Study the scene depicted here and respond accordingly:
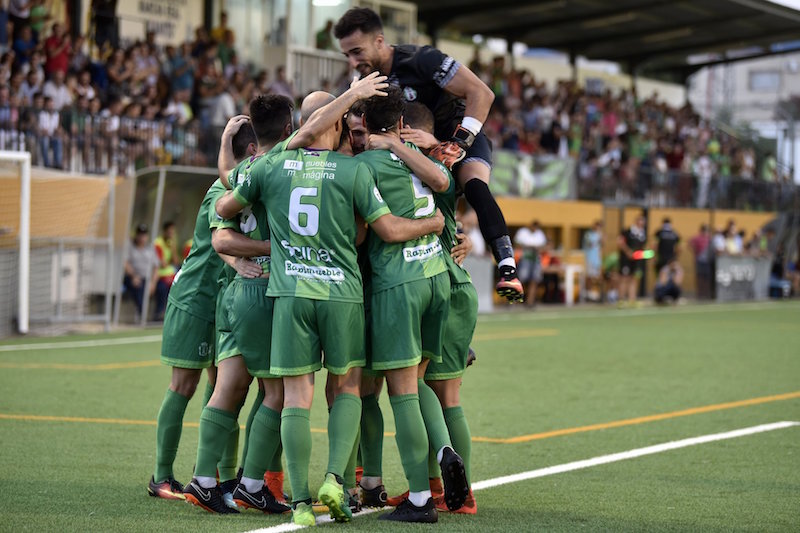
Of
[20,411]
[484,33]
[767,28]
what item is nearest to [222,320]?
[20,411]

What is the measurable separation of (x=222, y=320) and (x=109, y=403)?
4529mm

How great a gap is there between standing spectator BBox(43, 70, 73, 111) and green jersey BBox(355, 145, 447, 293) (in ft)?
45.8

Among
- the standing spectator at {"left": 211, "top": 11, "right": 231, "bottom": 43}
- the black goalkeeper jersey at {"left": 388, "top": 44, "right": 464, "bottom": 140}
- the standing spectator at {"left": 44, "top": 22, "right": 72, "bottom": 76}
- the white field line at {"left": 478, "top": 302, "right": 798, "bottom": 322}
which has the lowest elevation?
the white field line at {"left": 478, "top": 302, "right": 798, "bottom": 322}

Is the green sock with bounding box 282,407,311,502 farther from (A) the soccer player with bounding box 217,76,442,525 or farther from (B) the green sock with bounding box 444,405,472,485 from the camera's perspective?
(B) the green sock with bounding box 444,405,472,485

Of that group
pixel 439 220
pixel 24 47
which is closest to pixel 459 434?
pixel 439 220

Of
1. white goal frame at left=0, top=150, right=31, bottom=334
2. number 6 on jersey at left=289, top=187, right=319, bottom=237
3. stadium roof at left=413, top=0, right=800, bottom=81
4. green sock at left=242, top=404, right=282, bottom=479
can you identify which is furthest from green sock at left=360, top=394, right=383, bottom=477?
stadium roof at left=413, top=0, right=800, bottom=81

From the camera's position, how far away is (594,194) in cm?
2994

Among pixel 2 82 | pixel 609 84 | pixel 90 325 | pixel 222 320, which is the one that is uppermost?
pixel 609 84

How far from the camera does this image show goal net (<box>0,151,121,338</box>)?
16344mm

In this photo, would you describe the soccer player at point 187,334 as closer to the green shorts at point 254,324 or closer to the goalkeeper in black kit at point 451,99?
the green shorts at point 254,324

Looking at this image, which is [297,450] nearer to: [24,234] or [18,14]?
[24,234]

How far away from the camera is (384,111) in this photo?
5.93 meters

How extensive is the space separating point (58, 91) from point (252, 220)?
13.9 metres

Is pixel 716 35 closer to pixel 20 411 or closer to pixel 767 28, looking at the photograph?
pixel 767 28
